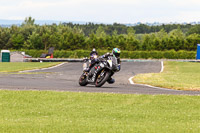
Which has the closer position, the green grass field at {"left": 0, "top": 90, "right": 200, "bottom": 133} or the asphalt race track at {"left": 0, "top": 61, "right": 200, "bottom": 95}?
the green grass field at {"left": 0, "top": 90, "right": 200, "bottom": 133}

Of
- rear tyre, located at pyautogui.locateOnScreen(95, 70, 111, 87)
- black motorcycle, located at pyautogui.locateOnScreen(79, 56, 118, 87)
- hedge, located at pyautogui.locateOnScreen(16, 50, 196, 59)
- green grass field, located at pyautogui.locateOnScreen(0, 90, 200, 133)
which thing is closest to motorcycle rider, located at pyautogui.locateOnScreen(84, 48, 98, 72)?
black motorcycle, located at pyautogui.locateOnScreen(79, 56, 118, 87)

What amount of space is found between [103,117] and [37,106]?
8.30ft

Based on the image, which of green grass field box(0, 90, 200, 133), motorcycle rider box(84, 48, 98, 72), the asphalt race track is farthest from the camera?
motorcycle rider box(84, 48, 98, 72)

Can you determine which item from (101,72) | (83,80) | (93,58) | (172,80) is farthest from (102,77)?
(172,80)

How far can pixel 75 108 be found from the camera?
41.1 feet

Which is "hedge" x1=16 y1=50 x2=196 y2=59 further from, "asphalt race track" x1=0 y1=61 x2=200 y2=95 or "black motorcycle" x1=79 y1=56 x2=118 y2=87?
"black motorcycle" x1=79 y1=56 x2=118 y2=87

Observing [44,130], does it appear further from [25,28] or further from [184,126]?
[25,28]

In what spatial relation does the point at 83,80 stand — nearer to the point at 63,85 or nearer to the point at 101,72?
the point at 63,85

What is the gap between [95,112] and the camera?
1185cm

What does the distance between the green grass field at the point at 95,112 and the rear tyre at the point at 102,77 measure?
441 cm

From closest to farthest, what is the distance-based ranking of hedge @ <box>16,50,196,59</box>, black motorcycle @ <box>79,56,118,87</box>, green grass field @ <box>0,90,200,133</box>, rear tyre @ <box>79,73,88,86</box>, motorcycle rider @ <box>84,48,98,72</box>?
green grass field @ <box>0,90,200,133</box> < black motorcycle @ <box>79,56,118,87</box> < motorcycle rider @ <box>84,48,98,72</box> < rear tyre @ <box>79,73,88,86</box> < hedge @ <box>16,50,196,59</box>

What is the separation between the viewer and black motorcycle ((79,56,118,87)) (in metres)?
18.7

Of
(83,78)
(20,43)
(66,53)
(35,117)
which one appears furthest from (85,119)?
(20,43)

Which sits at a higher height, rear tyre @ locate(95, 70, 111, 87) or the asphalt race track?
rear tyre @ locate(95, 70, 111, 87)
